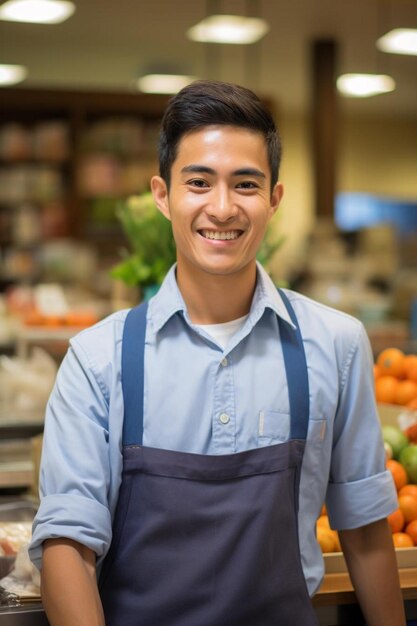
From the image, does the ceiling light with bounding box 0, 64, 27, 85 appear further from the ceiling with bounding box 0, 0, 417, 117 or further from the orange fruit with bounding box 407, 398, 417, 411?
the orange fruit with bounding box 407, 398, 417, 411

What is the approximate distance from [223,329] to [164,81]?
9698 millimetres

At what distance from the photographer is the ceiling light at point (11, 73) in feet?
36.2

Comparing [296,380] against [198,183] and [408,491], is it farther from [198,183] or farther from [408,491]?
[408,491]

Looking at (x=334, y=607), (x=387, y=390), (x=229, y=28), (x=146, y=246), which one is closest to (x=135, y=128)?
(x=229, y=28)

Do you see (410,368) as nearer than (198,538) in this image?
No

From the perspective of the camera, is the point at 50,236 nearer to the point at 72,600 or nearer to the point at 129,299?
the point at 129,299

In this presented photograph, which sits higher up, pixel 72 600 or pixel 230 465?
pixel 230 465

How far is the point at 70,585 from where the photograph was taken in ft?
5.90

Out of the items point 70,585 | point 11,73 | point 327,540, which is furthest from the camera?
point 11,73

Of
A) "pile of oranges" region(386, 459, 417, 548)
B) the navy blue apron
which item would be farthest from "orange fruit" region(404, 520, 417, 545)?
the navy blue apron

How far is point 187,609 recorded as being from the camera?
186cm

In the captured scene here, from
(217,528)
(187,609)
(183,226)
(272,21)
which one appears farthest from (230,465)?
(272,21)

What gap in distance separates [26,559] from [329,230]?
7.66 meters

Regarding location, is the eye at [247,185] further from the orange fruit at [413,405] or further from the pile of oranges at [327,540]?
Result: the orange fruit at [413,405]
